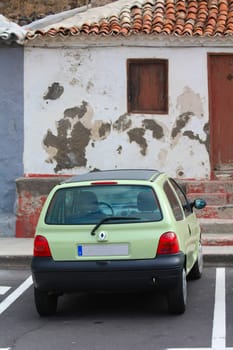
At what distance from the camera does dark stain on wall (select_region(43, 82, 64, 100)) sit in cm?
1375

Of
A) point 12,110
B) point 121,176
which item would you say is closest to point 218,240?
point 121,176

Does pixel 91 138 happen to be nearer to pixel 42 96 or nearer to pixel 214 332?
pixel 42 96

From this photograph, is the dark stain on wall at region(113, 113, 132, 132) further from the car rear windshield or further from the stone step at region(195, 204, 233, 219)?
the car rear windshield

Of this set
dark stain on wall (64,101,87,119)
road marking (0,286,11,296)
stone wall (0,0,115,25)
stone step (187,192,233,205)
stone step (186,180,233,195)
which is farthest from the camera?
stone wall (0,0,115,25)

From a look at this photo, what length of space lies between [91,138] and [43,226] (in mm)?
6076

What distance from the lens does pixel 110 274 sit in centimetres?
741

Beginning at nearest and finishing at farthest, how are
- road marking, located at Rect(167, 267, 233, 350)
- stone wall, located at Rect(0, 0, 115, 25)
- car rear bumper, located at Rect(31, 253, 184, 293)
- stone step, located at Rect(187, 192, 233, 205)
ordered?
road marking, located at Rect(167, 267, 233, 350)
car rear bumper, located at Rect(31, 253, 184, 293)
stone step, located at Rect(187, 192, 233, 205)
stone wall, located at Rect(0, 0, 115, 25)

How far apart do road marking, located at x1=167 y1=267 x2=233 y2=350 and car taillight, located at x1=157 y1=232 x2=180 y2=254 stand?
887 mm

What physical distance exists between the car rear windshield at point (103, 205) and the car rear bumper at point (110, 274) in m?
0.46

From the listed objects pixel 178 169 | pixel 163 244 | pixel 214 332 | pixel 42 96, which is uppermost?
pixel 42 96

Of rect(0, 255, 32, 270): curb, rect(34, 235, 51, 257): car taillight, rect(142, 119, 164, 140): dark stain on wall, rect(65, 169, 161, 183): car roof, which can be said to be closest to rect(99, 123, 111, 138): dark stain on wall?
rect(142, 119, 164, 140): dark stain on wall

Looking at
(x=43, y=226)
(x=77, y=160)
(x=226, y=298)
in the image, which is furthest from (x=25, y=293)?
(x=77, y=160)

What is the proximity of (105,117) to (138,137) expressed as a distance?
736mm

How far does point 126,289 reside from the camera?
7.46m
